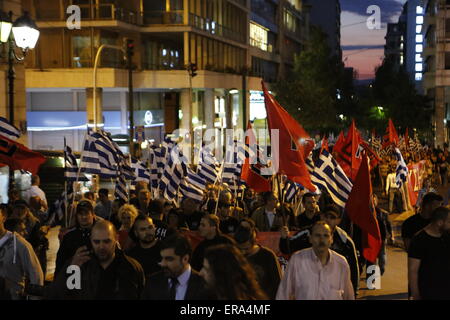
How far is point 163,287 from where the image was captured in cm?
562

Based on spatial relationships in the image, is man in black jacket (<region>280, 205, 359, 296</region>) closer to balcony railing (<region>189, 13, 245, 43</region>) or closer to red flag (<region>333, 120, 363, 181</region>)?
red flag (<region>333, 120, 363, 181</region>)

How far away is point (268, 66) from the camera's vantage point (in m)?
71.6

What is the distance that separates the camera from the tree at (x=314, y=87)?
2077 inches

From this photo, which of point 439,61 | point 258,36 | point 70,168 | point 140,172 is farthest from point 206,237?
point 258,36

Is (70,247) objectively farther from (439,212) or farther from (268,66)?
(268,66)

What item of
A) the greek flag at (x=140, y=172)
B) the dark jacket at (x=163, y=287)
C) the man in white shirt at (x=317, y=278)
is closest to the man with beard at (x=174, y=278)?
the dark jacket at (x=163, y=287)

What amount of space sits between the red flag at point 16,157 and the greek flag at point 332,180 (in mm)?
4436

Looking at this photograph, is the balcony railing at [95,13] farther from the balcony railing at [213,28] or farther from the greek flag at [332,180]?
the greek flag at [332,180]

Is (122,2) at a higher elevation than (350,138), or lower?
higher

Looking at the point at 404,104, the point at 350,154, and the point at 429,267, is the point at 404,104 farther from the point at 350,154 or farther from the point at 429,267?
the point at 429,267

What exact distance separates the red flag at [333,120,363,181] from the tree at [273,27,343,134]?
37631 mm

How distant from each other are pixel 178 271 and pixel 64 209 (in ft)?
27.3

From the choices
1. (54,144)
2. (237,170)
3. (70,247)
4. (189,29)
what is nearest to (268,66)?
(189,29)
